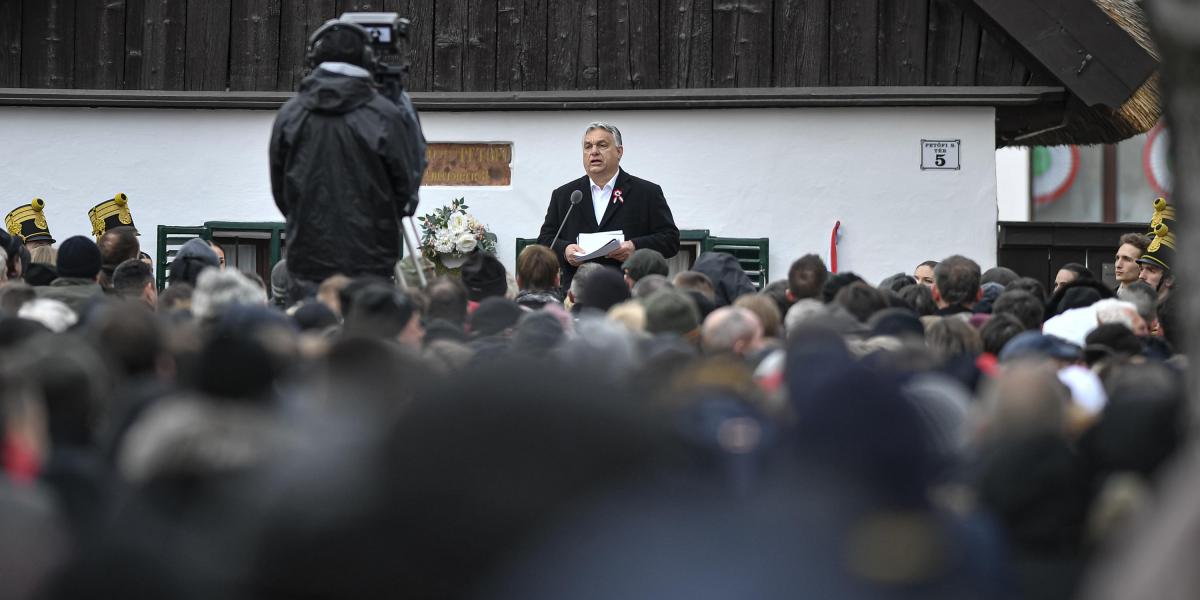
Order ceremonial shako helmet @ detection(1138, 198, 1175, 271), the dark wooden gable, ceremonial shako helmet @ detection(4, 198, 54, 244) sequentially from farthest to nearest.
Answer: the dark wooden gable < ceremonial shako helmet @ detection(4, 198, 54, 244) < ceremonial shako helmet @ detection(1138, 198, 1175, 271)

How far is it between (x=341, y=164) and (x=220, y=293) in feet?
5.84

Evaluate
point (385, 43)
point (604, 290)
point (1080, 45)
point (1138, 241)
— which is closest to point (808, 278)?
point (604, 290)

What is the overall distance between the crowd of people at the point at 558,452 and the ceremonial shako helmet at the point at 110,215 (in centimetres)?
673

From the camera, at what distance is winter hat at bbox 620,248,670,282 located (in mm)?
8266

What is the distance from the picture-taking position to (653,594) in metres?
2.04

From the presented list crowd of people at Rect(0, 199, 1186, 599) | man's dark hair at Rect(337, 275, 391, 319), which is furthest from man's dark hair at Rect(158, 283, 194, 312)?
man's dark hair at Rect(337, 275, 391, 319)

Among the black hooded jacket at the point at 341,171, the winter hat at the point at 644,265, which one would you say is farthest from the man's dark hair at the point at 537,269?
the black hooded jacket at the point at 341,171

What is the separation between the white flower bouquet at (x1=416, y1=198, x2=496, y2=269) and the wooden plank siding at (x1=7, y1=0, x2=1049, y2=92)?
148 centimetres

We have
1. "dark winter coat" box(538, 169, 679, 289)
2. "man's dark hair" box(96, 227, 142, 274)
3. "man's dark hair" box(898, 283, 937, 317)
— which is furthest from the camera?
"dark winter coat" box(538, 169, 679, 289)

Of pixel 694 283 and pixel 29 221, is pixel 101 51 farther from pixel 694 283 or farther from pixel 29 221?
pixel 694 283

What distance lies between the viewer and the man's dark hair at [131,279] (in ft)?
25.6

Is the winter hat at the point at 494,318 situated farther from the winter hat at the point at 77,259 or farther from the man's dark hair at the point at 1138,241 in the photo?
the man's dark hair at the point at 1138,241

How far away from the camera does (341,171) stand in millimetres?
7812

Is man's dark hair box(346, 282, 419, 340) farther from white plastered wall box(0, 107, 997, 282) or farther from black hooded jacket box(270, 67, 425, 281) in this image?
white plastered wall box(0, 107, 997, 282)
